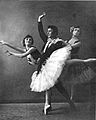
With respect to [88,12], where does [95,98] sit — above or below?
below

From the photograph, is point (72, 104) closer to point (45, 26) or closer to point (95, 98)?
point (95, 98)

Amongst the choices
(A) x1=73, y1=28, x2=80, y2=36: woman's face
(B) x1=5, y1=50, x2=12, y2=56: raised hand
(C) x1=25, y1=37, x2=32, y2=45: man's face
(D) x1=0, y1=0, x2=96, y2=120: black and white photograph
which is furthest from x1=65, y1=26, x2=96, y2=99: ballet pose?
(B) x1=5, y1=50, x2=12, y2=56: raised hand

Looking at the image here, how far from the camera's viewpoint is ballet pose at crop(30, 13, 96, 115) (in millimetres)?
2266

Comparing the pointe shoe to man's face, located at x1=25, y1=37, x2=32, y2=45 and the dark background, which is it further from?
man's face, located at x1=25, y1=37, x2=32, y2=45

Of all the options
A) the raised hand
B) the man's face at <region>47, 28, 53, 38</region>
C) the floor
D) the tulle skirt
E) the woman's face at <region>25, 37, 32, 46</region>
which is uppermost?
the man's face at <region>47, 28, 53, 38</region>

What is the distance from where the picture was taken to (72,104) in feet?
7.55

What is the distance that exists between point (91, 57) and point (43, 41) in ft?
1.45

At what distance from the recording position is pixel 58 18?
2359 mm

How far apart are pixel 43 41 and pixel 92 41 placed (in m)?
0.43

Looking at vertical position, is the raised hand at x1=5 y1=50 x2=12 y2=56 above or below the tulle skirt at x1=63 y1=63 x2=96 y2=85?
above

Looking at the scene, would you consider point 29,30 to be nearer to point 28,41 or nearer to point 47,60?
point 28,41

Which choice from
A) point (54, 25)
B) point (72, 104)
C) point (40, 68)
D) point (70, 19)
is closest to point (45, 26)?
point (54, 25)

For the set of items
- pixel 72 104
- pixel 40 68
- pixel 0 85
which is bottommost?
pixel 72 104

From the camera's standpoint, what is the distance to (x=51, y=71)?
2.27m
